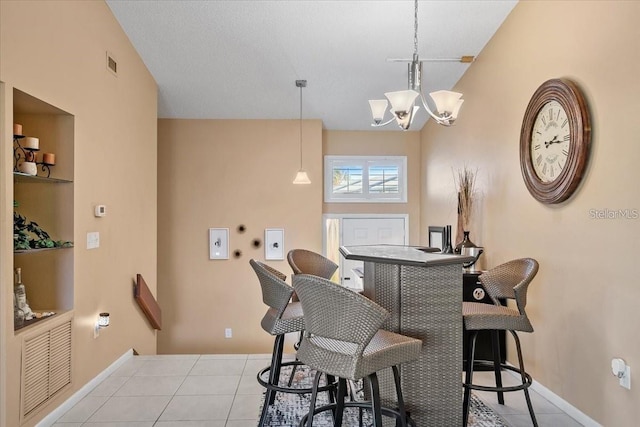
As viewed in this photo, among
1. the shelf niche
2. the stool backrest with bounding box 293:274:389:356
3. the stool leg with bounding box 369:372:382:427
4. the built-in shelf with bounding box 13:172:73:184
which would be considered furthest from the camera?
the shelf niche

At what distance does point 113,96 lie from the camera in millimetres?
3945

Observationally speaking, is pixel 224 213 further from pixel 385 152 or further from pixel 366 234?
pixel 385 152

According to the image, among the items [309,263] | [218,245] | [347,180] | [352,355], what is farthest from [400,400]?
[347,180]

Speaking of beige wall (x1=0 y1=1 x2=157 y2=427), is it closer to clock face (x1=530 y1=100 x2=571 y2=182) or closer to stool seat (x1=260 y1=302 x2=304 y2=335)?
stool seat (x1=260 y1=302 x2=304 y2=335)

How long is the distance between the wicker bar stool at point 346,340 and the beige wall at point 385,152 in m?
4.35

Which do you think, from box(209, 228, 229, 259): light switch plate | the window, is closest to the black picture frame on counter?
the window

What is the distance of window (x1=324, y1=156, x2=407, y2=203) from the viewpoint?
6363 mm

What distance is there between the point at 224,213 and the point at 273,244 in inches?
29.6

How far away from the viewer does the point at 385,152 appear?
254 inches

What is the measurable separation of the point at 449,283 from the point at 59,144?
279 cm

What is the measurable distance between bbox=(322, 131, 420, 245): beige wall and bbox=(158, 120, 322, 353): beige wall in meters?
0.50

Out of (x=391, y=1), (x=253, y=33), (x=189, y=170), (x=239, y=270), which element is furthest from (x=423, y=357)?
(x=189, y=170)

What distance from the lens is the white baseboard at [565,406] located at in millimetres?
2803

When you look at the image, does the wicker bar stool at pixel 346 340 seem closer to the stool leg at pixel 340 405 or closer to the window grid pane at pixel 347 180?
the stool leg at pixel 340 405
